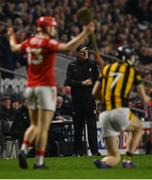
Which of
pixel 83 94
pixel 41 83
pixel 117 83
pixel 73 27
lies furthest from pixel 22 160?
pixel 73 27

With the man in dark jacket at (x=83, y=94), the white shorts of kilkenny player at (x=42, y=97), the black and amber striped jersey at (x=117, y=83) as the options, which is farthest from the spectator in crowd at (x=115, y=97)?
the man in dark jacket at (x=83, y=94)

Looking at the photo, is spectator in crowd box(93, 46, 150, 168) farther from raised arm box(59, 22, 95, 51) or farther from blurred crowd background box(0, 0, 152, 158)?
blurred crowd background box(0, 0, 152, 158)

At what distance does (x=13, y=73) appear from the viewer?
22.4m

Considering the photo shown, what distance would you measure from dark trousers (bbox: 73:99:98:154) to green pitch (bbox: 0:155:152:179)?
1688mm


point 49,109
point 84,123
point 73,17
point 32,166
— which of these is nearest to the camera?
→ point 49,109

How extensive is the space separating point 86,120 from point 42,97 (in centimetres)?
481

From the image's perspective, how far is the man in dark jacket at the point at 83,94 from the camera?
18328 millimetres

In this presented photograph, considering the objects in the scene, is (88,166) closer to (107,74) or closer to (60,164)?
(60,164)

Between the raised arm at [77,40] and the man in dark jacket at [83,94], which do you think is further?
the man in dark jacket at [83,94]

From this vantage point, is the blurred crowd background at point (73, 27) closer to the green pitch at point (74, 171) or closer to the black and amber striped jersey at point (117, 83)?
the green pitch at point (74, 171)

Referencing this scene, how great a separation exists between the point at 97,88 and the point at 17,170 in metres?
1.76

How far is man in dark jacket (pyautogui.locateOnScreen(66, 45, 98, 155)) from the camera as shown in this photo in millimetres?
18328

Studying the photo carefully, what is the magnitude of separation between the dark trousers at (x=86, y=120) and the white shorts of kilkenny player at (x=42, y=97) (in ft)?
14.8

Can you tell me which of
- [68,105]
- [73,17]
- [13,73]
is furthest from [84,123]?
[73,17]
